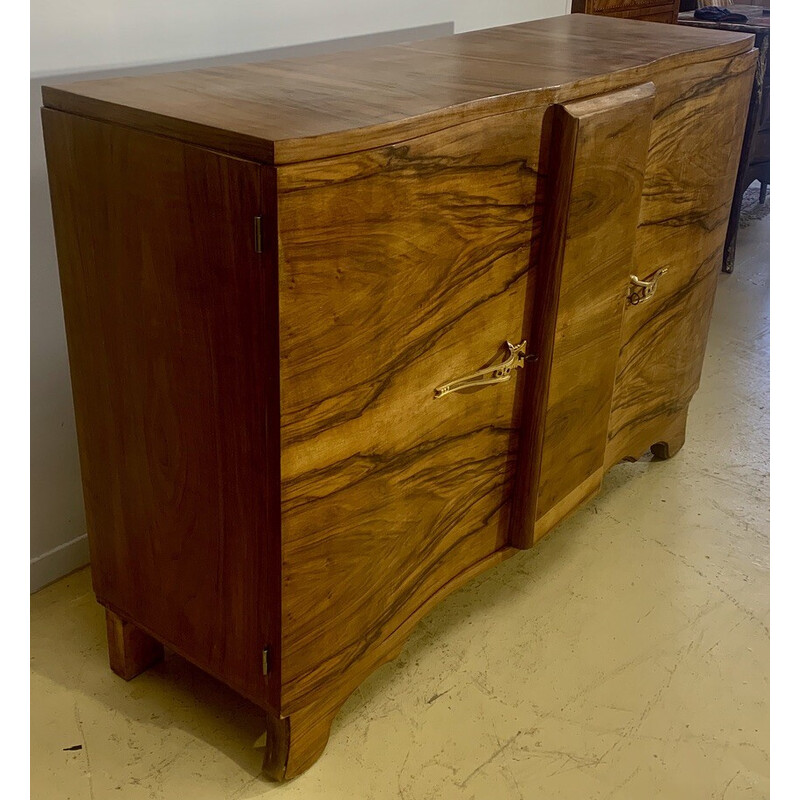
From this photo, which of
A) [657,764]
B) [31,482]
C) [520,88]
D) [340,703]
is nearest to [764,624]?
[657,764]

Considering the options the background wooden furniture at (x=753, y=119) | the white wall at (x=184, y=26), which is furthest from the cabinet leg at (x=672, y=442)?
the background wooden furniture at (x=753, y=119)

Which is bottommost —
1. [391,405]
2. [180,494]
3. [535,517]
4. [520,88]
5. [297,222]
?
[535,517]

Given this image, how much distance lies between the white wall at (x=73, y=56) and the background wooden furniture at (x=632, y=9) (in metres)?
1.02

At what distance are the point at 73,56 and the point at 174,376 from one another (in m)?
0.60

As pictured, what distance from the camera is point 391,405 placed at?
1.25 meters

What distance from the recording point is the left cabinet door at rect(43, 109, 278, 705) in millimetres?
1081

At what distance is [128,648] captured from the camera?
1.51 meters

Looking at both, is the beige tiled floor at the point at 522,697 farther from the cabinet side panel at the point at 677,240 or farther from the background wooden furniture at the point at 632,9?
the background wooden furniture at the point at 632,9

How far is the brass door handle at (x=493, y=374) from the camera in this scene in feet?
4.42

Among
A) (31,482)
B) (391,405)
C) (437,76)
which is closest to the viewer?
(391,405)

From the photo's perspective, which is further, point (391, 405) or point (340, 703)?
point (340, 703)

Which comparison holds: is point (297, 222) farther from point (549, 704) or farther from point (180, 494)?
point (549, 704)

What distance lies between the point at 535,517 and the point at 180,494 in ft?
2.09

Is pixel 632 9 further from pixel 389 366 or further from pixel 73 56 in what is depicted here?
pixel 389 366
